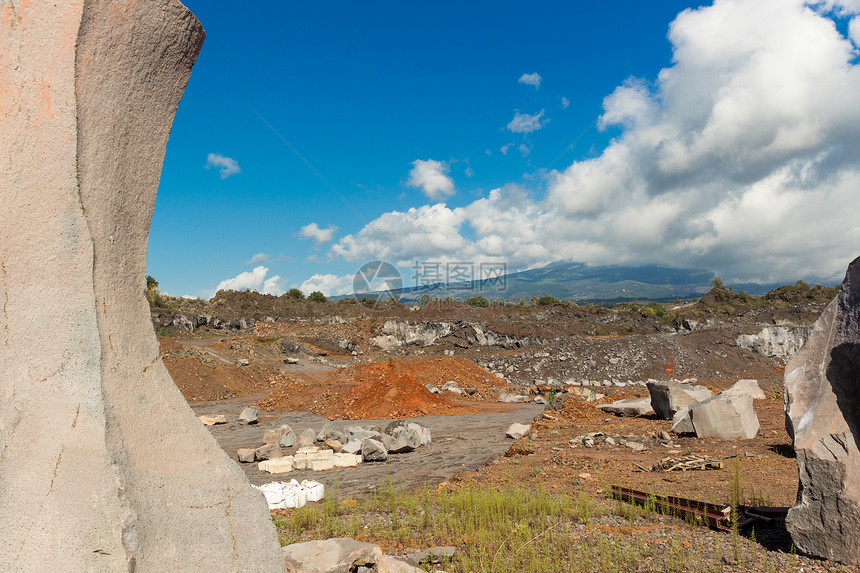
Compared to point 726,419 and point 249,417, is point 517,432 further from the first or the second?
point 249,417

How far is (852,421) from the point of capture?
15.0 ft

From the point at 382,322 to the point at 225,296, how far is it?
2230cm

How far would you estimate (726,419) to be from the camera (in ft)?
36.8

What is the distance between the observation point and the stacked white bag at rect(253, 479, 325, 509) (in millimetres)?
7234

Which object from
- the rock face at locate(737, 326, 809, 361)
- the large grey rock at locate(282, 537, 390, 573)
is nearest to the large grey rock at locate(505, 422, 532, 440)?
the large grey rock at locate(282, 537, 390, 573)

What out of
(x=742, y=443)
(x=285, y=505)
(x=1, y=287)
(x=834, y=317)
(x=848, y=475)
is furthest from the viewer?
(x=742, y=443)

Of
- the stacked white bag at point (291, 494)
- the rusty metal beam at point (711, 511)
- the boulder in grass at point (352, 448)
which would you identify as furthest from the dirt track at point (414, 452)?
the rusty metal beam at point (711, 511)

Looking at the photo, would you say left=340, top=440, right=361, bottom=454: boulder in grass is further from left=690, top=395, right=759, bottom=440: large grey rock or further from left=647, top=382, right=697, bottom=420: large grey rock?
left=647, top=382, right=697, bottom=420: large grey rock

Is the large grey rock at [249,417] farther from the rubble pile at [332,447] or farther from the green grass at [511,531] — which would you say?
Answer: the green grass at [511,531]

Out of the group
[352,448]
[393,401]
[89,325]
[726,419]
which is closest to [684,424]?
[726,419]

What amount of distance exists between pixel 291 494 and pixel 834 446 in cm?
652

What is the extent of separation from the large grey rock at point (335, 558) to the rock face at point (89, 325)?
1.08 m

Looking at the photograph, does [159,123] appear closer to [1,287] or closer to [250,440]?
[1,287]

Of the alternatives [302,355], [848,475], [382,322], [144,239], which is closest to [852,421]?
[848,475]
